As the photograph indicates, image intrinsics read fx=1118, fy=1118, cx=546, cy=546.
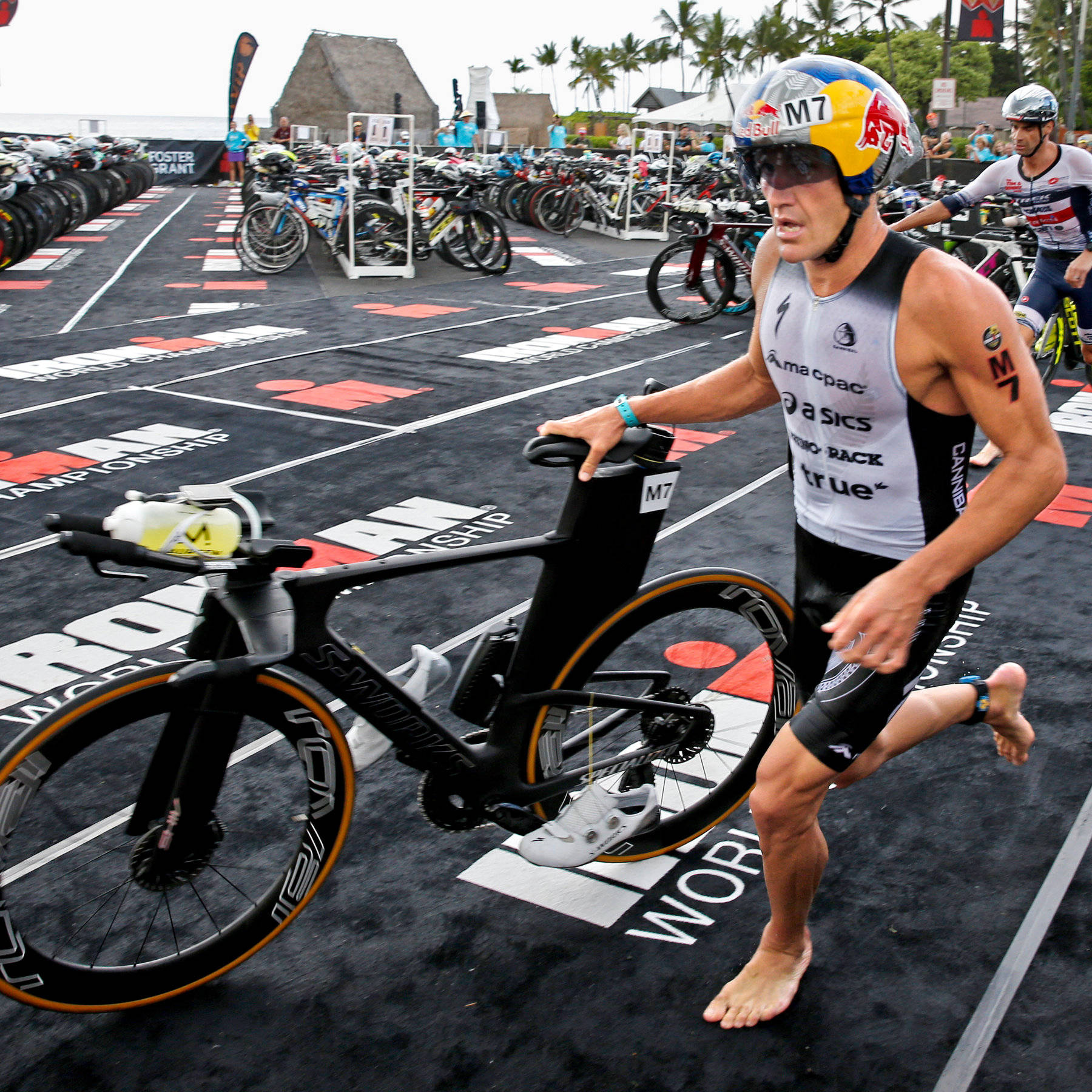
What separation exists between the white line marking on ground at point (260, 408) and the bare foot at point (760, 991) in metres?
5.33

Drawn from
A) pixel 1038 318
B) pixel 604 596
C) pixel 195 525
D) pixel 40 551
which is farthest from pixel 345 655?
pixel 1038 318

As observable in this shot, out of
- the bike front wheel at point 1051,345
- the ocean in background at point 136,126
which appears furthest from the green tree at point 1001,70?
the bike front wheel at point 1051,345

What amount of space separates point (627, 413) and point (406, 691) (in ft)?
2.58

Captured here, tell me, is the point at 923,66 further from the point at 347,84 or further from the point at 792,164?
the point at 792,164

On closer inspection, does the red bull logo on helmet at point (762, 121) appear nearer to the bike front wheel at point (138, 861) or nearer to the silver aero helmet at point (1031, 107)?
the bike front wheel at point (138, 861)

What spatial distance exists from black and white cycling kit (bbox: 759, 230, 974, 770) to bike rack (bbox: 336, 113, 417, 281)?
12.2 metres

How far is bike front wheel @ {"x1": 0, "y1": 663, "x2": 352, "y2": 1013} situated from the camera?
6.77 ft

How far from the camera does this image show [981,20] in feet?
92.7

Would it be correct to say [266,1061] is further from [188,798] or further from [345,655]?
[345,655]

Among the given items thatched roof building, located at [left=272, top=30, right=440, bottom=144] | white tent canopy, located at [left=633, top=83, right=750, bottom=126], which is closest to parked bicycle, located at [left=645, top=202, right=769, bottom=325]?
white tent canopy, located at [left=633, top=83, right=750, bottom=126]

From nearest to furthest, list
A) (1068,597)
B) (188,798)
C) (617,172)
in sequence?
1. (188,798)
2. (1068,597)
3. (617,172)

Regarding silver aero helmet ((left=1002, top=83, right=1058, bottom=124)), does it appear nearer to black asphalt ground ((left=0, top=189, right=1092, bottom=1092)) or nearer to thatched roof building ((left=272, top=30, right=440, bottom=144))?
black asphalt ground ((left=0, top=189, right=1092, bottom=1092))

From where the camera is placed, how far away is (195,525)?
204cm

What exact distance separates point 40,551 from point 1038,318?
5.89 m
